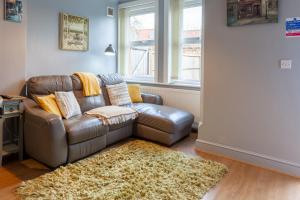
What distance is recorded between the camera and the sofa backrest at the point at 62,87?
310 cm

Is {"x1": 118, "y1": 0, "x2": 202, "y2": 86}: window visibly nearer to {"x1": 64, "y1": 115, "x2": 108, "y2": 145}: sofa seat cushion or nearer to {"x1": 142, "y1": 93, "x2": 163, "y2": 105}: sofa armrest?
{"x1": 142, "y1": 93, "x2": 163, "y2": 105}: sofa armrest

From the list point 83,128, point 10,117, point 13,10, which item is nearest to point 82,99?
point 83,128

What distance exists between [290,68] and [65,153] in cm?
253

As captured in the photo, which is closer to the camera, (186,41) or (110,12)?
(186,41)

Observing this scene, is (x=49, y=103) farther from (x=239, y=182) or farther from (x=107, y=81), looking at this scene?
(x=239, y=182)

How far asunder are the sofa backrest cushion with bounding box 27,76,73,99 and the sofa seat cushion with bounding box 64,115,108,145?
0.57m

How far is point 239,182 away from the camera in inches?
93.4

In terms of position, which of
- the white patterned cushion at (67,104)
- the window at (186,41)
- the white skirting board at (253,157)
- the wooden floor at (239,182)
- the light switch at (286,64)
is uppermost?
the window at (186,41)

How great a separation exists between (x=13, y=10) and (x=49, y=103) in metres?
1.19

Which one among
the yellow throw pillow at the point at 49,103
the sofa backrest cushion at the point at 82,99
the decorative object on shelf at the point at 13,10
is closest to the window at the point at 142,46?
the sofa backrest cushion at the point at 82,99

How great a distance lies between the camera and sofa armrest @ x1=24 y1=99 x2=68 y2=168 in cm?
244

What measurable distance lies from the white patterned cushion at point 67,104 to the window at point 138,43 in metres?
1.72

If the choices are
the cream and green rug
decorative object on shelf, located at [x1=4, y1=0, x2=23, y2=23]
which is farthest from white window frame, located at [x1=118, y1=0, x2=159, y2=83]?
decorative object on shelf, located at [x1=4, y1=0, x2=23, y2=23]

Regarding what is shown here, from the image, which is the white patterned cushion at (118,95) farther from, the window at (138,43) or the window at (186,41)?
the window at (186,41)
